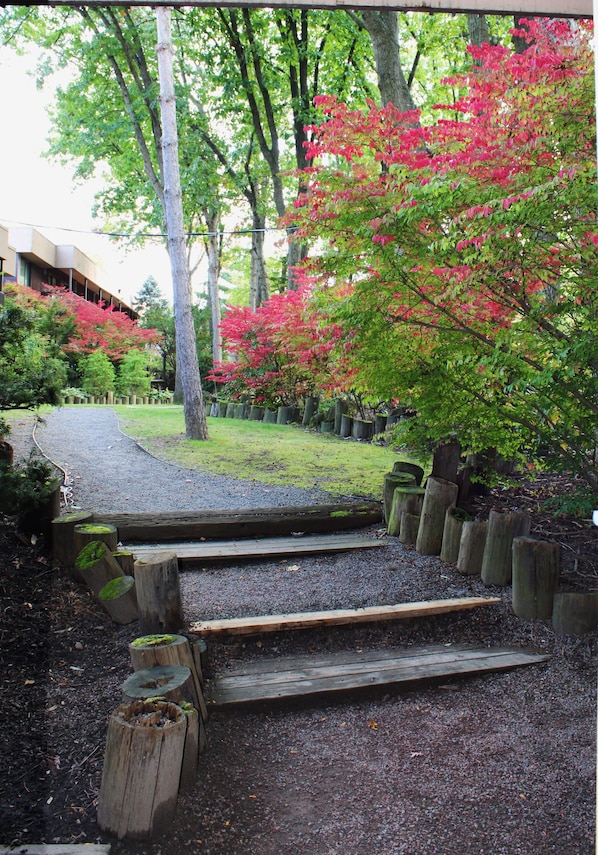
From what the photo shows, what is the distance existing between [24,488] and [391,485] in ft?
7.30

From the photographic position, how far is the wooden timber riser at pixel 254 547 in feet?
11.5

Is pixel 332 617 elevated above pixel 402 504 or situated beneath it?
situated beneath

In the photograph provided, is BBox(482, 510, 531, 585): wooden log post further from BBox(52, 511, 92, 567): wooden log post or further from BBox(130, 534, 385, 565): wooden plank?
BBox(52, 511, 92, 567): wooden log post

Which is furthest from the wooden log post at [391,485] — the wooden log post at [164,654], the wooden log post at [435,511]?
the wooden log post at [164,654]

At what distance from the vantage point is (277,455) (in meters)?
6.77

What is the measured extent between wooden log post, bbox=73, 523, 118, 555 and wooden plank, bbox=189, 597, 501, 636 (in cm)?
57

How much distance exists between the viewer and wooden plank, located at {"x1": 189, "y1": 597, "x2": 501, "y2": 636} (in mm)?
2633

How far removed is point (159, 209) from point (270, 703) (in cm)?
1050

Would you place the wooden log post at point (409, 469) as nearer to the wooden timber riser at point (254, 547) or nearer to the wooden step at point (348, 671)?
the wooden timber riser at point (254, 547)

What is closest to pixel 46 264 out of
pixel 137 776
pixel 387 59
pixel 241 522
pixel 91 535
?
pixel 387 59

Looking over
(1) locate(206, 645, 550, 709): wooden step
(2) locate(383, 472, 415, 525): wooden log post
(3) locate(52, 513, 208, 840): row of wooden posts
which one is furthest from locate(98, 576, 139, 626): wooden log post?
(2) locate(383, 472, 415, 525): wooden log post

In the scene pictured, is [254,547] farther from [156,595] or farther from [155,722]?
[155,722]

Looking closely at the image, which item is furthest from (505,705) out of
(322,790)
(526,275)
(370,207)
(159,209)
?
(159,209)

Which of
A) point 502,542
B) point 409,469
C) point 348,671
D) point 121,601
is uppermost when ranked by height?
point 409,469
